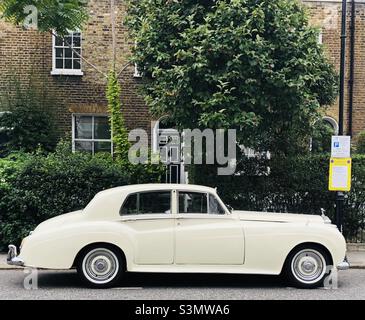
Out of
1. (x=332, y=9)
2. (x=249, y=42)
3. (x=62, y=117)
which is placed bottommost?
(x=62, y=117)

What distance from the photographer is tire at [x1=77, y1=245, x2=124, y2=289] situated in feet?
23.8

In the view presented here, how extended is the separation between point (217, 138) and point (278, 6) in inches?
116

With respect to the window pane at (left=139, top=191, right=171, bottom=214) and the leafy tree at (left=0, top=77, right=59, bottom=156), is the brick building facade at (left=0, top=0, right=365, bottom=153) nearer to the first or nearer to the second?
the leafy tree at (left=0, top=77, right=59, bottom=156)

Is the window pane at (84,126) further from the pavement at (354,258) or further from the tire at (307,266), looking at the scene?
the tire at (307,266)

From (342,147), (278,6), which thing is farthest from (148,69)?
(342,147)

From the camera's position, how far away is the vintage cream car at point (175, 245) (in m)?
7.19

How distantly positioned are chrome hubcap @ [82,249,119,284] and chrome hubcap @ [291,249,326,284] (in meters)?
2.75

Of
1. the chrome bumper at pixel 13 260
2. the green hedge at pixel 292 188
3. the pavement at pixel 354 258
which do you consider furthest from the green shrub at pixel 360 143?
the chrome bumper at pixel 13 260

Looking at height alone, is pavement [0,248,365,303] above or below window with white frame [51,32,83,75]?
below

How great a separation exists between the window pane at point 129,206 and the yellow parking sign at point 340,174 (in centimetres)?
452

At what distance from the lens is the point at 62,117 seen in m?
15.4

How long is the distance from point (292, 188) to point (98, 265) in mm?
5555

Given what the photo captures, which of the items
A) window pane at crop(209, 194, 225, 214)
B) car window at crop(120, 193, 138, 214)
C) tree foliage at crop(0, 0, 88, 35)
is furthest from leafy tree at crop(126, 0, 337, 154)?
car window at crop(120, 193, 138, 214)

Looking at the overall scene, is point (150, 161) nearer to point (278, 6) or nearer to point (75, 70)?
point (278, 6)
